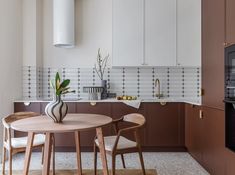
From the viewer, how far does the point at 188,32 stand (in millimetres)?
4227

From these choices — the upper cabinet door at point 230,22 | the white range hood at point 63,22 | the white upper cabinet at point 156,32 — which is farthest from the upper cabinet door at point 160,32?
the upper cabinet door at point 230,22

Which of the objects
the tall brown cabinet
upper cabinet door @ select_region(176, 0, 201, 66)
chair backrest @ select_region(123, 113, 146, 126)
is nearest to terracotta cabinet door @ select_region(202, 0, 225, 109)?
the tall brown cabinet

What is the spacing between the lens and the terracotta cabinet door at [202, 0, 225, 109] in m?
2.62

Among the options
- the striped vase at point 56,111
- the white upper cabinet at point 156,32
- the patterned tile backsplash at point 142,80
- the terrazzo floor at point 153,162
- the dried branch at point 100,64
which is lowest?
the terrazzo floor at point 153,162

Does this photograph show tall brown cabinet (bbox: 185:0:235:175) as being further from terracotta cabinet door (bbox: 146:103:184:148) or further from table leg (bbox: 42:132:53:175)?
table leg (bbox: 42:132:53:175)

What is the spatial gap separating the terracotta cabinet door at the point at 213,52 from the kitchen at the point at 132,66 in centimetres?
1

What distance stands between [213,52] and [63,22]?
8.34ft

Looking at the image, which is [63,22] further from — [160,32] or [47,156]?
[47,156]

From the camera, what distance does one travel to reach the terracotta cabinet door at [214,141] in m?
2.59

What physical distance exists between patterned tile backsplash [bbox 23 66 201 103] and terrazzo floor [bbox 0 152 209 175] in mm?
1108

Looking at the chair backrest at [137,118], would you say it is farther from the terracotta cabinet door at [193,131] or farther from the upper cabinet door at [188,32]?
the upper cabinet door at [188,32]

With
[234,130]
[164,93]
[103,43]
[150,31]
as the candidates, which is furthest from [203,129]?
[103,43]

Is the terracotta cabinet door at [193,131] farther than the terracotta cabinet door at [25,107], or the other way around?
the terracotta cabinet door at [25,107]

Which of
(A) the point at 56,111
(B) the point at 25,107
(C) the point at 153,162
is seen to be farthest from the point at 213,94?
(B) the point at 25,107
